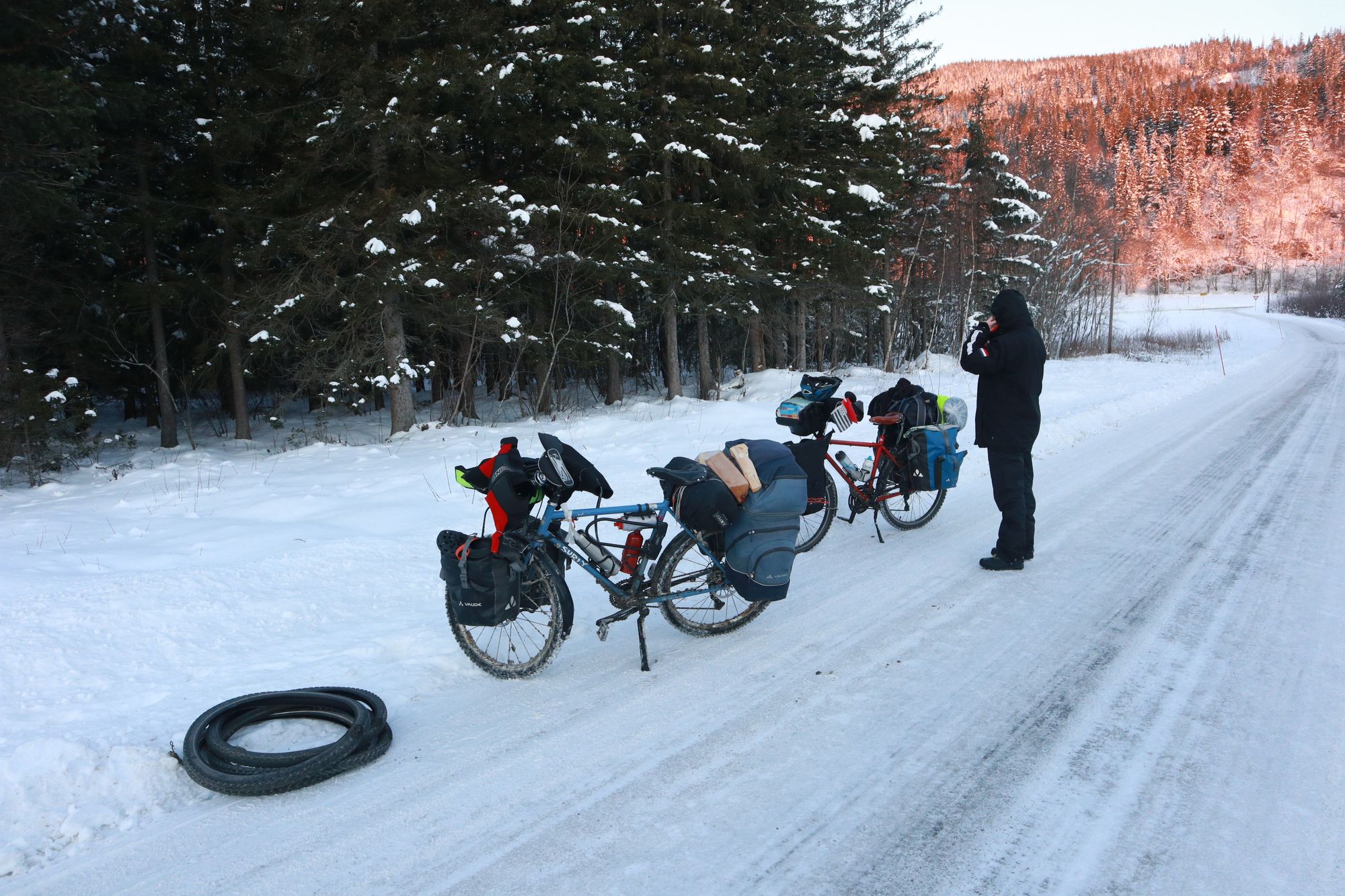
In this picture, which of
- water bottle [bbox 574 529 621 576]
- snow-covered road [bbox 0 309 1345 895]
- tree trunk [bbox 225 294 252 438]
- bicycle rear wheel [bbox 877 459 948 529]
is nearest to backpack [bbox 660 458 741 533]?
water bottle [bbox 574 529 621 576]

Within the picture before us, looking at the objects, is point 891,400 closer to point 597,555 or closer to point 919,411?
point 919,411

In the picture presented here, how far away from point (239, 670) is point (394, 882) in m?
2.26

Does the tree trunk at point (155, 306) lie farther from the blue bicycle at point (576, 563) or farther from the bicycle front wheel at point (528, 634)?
the blue bicycle at point (576, 563)

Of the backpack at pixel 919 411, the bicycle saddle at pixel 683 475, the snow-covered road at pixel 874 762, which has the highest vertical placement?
the backpack at pixel 919 411

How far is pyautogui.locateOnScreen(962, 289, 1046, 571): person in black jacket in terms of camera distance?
574 cm

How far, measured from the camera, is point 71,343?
53.9 feet

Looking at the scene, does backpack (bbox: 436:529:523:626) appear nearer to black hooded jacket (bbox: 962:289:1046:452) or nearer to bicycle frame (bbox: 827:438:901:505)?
bicycle frame (bbox: 827:438:901:505)

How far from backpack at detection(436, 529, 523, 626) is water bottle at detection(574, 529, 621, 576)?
0.39 metres

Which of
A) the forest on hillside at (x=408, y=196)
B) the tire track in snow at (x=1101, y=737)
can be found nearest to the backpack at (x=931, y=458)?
the tire track in snow at (x=1101, y=737)

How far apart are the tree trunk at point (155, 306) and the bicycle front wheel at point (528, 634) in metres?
16.4

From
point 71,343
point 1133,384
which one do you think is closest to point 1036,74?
point 1133,384

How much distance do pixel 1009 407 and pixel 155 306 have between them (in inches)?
713

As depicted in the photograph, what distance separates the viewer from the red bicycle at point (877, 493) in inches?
255

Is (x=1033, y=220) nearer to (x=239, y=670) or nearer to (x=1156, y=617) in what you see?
(x=1156, y=617)
